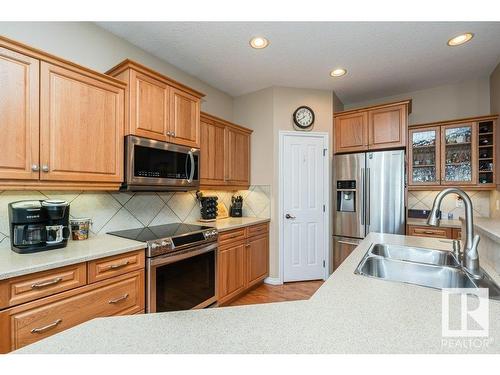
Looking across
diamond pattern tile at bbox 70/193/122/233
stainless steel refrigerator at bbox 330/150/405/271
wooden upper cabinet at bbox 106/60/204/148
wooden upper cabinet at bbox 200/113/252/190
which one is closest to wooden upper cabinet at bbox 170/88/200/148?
wooden upper cabinet at bbox 106/60/204/148

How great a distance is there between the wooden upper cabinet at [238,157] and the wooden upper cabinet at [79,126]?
1414mm

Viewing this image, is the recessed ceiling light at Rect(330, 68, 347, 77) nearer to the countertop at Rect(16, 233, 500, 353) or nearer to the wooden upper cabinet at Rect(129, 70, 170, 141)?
the wooden upper cabinet at Rect(129, 70, 170, 141)

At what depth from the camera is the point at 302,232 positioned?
331 cm

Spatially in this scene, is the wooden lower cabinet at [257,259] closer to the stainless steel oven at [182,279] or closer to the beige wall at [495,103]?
the stainless steel oven at [182,279]

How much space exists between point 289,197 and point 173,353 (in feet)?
9.27

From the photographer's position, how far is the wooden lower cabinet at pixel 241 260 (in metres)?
2.50

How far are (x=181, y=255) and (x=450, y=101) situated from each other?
388 cm

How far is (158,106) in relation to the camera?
2.09 m

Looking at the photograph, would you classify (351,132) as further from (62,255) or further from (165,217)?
(62,255)

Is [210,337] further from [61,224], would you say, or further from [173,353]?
[61,224]

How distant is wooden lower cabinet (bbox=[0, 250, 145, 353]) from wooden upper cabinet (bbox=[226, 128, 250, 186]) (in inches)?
64.9

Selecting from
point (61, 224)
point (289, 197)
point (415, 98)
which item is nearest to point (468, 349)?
point (61, 224)

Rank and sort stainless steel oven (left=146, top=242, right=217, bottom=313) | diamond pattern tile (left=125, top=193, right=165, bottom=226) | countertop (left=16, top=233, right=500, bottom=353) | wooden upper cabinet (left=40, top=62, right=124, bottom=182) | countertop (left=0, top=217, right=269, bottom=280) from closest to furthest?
countertop (left=16, top=233, right=500, bottom=353) < countertop (left=0, top=217, right=269, bottom=280) < wooden upper cabinet (left=40, top=62, right=124, bottom=182) < stainless steel oven (left=146, top=242, right=217, bottom=313) < diamond pattern tile (left=125, top=193, right=165, bottom=226)

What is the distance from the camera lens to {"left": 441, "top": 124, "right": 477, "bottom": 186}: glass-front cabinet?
286cm
